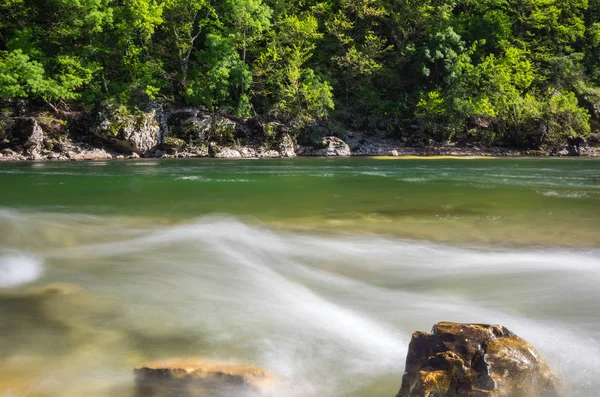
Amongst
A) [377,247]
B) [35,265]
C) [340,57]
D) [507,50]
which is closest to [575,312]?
[377,247]

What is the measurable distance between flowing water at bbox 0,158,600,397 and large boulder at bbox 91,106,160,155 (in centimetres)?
1659

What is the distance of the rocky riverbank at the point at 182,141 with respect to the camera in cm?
2233

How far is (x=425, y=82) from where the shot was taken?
30188 millimetres

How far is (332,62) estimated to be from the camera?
31.5 metres

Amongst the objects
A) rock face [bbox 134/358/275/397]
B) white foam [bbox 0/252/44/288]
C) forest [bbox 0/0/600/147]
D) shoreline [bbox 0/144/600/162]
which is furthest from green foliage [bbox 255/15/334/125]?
rock face [bbox 134/358/275/397]

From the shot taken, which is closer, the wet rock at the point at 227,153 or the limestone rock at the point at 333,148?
the wet rock at the point at 227,153

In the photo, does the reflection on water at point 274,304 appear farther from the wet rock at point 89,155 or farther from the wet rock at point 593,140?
the wet rock at point 593,140

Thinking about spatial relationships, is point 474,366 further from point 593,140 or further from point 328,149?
point 593,140

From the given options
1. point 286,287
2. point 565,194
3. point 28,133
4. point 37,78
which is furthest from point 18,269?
point 28,133

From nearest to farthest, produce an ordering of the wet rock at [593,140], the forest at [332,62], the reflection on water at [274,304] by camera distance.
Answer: the reflection on water at [274,304], the forest at [332,62], the wet rock at [593,140]

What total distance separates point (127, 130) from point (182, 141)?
3.01 metres

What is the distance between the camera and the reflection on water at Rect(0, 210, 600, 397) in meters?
2.39

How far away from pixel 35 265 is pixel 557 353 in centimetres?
443

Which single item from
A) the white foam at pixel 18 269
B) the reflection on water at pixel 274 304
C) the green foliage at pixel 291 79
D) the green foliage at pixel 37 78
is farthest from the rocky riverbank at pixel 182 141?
the white foam at pixel 18 269
